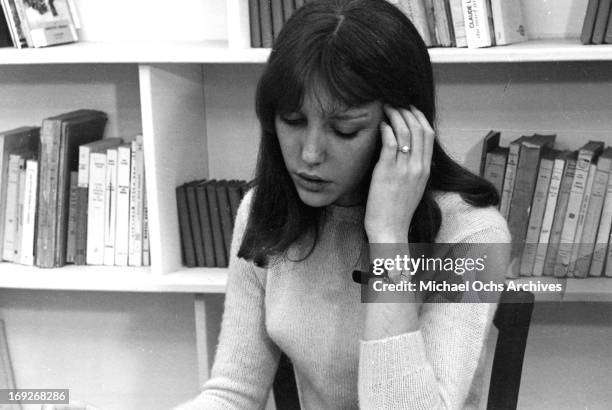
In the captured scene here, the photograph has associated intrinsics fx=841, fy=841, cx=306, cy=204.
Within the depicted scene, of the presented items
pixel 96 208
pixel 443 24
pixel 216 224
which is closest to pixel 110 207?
pixel 96 208

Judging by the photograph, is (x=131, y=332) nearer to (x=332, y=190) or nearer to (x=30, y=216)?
(x=30, y=216)

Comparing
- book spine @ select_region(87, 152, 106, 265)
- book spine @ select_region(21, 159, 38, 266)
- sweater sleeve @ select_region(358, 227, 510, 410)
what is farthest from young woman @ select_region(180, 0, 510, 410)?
book spine @ select_region(21, 159, 38, 266)

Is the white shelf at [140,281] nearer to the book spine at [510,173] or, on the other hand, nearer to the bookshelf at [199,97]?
the bookshelf at [199,97]

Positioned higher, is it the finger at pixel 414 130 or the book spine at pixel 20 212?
the finger at pixel 414 130

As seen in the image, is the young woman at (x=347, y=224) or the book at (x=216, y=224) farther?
the book at (x=216, y=224)

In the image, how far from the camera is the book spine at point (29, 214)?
1.78 metres

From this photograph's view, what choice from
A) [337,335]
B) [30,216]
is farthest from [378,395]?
[30,216]

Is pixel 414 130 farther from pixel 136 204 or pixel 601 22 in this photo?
pixel 136 204

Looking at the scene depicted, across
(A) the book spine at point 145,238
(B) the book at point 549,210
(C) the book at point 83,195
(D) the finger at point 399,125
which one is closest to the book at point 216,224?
(A) the book spine at point 145,238

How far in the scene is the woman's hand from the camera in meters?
1.07

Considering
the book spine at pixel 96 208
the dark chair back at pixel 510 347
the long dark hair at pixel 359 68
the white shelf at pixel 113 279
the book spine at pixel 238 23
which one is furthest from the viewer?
the book spine at pixel 96 208

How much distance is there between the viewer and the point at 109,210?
70.1 inches

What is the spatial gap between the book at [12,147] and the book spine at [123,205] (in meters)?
0.21

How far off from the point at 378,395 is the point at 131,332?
1156mm
